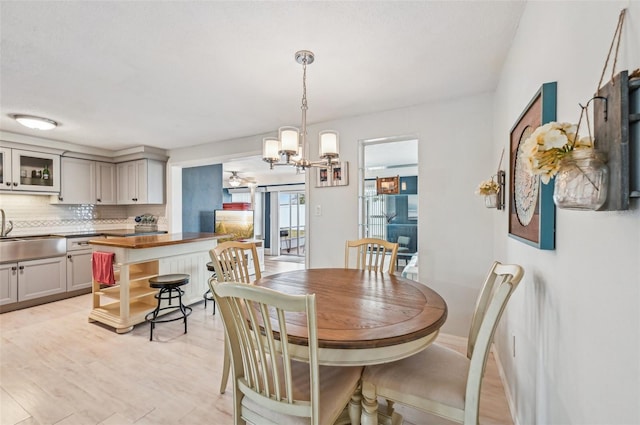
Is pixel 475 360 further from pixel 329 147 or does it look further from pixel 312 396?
pixel 329 147

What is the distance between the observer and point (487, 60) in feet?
7.05

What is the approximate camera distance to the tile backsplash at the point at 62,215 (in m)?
4.22

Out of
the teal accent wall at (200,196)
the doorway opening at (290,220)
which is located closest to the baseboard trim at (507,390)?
the teal accent wall at (200,196)

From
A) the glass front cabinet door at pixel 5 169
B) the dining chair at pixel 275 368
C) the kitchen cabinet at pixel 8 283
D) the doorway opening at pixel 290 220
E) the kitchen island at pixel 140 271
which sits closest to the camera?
the dining chair at pixel 275 368

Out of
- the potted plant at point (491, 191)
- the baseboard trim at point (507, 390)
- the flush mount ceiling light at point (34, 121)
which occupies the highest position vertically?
the flush mount ceiling light at point (34, 121)

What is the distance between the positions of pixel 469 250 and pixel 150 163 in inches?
197

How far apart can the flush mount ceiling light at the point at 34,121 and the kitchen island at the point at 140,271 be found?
63.0 inches

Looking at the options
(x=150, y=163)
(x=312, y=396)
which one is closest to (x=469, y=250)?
(x=312, y=396)

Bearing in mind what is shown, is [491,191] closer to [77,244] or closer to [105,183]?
[77,244]

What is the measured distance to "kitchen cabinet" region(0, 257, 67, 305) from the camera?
11.6 ft

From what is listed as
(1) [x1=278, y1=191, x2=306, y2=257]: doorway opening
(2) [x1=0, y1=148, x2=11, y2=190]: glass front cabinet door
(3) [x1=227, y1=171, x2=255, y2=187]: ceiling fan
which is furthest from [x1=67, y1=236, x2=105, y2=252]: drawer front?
(1) [x1=278, y1=191, x2=306, y2=257]: doorway opening

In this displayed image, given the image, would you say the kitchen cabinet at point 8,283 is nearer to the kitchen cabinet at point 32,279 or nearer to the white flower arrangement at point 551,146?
the kitchen cabinet at point 32,279

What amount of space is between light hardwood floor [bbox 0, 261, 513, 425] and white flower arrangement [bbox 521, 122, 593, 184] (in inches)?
67.6

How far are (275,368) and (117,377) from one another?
196cm
